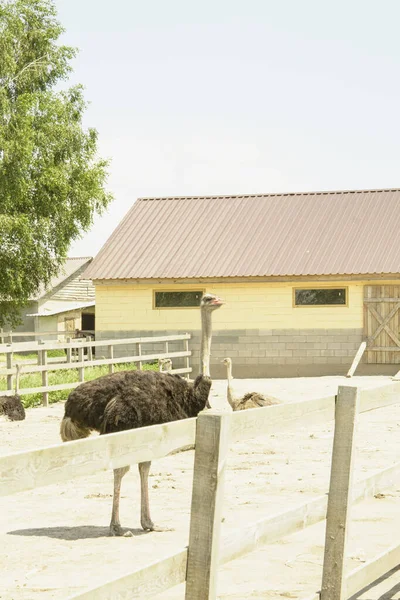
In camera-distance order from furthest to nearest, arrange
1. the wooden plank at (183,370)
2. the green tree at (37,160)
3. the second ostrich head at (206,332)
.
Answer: the green tree at (37,160) → the wooden plank at (183,370) → the second ostrich head at (206,332)

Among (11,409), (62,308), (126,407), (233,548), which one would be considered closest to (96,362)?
(11,409)

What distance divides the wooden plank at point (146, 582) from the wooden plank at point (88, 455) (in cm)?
→ 36

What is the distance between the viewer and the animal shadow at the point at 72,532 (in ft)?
24.4

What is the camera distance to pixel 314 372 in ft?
84.4

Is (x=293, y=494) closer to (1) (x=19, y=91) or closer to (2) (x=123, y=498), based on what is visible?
(2) (x=123, y=498)

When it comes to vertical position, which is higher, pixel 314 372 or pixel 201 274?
pixel 201 274

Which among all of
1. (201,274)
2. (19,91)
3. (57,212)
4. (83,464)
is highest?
(19,91)

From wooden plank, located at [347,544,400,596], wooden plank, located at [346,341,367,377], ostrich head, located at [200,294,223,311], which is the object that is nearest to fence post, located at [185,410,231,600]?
wooden plank, located at [347,544,400,596]

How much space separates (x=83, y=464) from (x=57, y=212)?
102 feet

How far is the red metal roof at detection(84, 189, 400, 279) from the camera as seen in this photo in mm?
26109

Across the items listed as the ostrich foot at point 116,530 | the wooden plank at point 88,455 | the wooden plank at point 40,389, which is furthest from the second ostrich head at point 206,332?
the wooden plank at point 88,455

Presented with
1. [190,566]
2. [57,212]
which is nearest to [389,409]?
[190,566]

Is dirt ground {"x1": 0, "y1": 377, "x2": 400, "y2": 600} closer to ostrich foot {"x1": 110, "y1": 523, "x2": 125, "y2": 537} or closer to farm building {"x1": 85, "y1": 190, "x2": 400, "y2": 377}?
ostrich foot {"x1": 110, "y1": 523, "x2": 125, "y2": 537}

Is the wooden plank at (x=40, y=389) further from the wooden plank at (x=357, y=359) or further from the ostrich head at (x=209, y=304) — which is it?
the wooden plank at (x=357, y=359)
